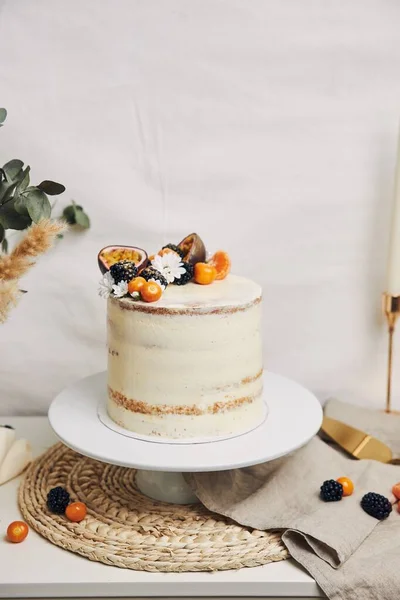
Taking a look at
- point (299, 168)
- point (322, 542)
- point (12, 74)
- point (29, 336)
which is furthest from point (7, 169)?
point (322, 542)

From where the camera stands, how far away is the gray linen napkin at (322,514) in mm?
1060

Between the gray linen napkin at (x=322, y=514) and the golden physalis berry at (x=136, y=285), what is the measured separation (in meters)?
0.36

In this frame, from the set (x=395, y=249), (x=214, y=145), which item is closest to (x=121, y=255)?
(x=214, y=145)

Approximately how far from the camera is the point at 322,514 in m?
1.18

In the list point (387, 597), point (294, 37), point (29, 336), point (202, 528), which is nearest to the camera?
point (387, 597)

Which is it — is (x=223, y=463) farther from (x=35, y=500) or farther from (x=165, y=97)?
(x=165, y=97)

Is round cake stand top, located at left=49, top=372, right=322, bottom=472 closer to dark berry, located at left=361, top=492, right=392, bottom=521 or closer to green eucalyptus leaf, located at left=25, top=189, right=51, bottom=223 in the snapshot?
Answer: dark berry, located at left=361, top=492, right=392, bottom=521

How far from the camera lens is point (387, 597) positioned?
41.0 inches

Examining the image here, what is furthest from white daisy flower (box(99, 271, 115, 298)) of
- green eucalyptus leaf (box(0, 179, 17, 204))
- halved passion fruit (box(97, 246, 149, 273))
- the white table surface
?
the white table surface

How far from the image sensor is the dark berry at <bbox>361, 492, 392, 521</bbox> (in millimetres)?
1187

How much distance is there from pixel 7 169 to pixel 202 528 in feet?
2.30

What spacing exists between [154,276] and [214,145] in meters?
0.48

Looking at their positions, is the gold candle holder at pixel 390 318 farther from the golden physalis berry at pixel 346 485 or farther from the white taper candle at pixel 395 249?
the golden physalis berry at pixel 346 485

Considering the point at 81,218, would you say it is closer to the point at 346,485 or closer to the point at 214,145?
the point at 214,145
